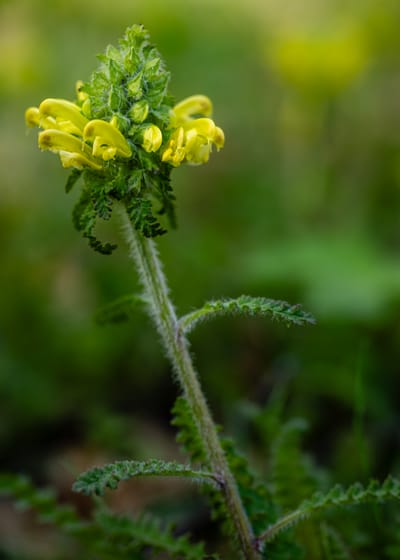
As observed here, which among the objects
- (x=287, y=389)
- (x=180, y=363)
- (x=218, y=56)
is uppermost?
(x=218, y=56)

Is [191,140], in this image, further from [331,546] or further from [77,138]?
[331,546]

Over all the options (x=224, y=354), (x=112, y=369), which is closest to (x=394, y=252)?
(x=224, y=354)

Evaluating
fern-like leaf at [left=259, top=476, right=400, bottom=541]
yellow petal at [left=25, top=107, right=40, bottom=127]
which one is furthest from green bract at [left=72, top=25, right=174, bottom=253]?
fern-like leaf at [left=259, top=476, right=400, bottom=541]

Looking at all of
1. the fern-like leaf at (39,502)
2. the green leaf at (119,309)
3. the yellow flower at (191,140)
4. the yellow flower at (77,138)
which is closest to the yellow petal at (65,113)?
the yellow flower at (77,138)

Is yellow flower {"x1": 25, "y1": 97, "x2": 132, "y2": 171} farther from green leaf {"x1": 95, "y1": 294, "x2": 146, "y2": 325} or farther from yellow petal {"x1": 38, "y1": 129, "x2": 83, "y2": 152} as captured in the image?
green leaf {"x1": 95, "y1": 294, "x2": 146, "y2": 325}

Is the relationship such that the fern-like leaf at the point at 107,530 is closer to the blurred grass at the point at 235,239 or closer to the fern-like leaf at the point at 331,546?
the fern-like leaf at the point at 331,546

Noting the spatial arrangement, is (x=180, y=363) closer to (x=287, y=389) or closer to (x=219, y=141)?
(x=219, y=141)

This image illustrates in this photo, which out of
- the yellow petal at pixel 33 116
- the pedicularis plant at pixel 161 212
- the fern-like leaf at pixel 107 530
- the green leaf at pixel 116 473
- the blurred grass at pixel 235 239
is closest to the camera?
the green leaf at pixel 116 473
